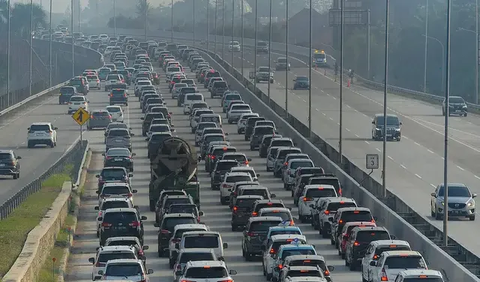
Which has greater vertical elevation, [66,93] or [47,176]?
[66,93]

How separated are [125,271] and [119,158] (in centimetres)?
3150

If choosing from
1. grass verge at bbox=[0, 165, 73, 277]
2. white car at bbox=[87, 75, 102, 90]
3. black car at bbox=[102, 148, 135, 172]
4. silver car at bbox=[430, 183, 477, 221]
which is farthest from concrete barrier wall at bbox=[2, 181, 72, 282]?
white car at bbox=[87, 75, 102, 90]

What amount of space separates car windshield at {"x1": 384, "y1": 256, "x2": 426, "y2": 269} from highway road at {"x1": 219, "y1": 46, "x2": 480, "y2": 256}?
10140 millimetres

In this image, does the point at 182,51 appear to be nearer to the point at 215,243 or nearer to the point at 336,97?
the point at 336,97

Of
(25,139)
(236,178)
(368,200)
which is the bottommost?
(25,139)

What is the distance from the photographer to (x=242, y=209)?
4800cm

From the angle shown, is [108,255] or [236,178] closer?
[108,255]

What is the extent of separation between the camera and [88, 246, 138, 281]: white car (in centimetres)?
3453

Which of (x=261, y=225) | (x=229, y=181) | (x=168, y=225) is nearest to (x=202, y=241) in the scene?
(x=261, y=225)

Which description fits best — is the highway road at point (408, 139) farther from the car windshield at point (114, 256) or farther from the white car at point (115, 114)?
the car windshield at point (114, 256)

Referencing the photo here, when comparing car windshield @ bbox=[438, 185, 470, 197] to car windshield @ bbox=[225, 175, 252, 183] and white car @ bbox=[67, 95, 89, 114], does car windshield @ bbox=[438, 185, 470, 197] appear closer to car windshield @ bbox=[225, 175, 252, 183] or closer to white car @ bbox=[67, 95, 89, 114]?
car windshield @ bbox=[225, 175, 252, 183]

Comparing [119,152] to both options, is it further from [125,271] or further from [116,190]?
[125,271]

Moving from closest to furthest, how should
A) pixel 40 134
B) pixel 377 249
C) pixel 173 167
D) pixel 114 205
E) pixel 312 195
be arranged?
pixel 377 249 < pixel 114 205 < pixel 312 195 < pixel 173 167 < pixel 40 134

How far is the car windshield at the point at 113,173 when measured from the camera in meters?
56.5
